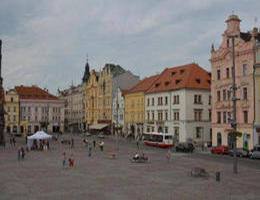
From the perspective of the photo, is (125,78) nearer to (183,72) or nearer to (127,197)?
(183,72)

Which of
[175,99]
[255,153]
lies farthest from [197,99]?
[255,153]

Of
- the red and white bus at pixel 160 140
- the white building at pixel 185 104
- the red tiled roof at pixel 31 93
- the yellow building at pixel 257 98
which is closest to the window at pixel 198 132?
the white building at pixel 185 104

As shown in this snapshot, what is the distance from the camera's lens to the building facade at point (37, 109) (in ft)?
359

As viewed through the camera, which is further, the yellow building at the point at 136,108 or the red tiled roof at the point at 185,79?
the yellow building at the point at 136,108

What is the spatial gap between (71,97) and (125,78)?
43441mm

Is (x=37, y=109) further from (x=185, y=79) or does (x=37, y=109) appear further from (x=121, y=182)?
(x=121, y=182)

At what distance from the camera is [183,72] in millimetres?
70250

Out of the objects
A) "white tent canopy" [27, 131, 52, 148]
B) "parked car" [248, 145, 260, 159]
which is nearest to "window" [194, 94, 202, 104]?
"parked car" [248, 145, 260, 159]

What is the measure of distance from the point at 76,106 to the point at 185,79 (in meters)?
71.6

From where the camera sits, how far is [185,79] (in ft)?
220

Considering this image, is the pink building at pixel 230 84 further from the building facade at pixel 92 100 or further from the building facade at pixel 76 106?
the building facade at pixel 76 106

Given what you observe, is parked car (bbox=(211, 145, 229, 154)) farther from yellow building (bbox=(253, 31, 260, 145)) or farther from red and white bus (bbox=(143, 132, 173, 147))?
red and white bus (bbox=(143, 132, 173, 147))

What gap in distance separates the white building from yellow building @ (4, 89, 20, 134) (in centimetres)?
5331

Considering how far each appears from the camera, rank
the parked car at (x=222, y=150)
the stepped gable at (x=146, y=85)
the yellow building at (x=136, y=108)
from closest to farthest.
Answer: the parked car at (x=222, y=150) < the stepped gable at (x=146, y=85) < the yellow building at (x=136, y=108)
